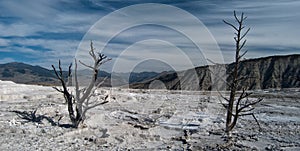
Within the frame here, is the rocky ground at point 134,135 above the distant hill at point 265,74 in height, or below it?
below

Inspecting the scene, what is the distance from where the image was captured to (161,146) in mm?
11250

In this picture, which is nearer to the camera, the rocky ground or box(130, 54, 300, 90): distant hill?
the rocky ground

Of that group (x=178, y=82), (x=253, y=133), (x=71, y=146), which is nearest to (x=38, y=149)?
(x=71, y=146)

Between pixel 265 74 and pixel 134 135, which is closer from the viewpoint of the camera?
pixel 134 135

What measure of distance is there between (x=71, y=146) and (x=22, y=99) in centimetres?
1794

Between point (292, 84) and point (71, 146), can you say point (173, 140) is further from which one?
point (292, 84)

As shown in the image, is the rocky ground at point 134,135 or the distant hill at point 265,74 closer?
the rocky ground at point 134,135

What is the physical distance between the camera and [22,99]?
26719mm

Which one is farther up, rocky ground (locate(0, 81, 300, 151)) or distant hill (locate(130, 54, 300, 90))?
distant hill (locate(130, 54, 300, 90))

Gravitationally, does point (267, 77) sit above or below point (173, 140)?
above

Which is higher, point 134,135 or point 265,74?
point 265,74

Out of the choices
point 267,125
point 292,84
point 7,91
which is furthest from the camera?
point 292,84

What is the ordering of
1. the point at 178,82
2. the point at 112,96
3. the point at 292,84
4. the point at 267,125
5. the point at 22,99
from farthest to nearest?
the point at 178,82 → the point at 292,84 → the point at 112,96 → the point at 22,99 → the point at 267,125

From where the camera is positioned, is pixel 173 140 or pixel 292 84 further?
pixel 292 84
